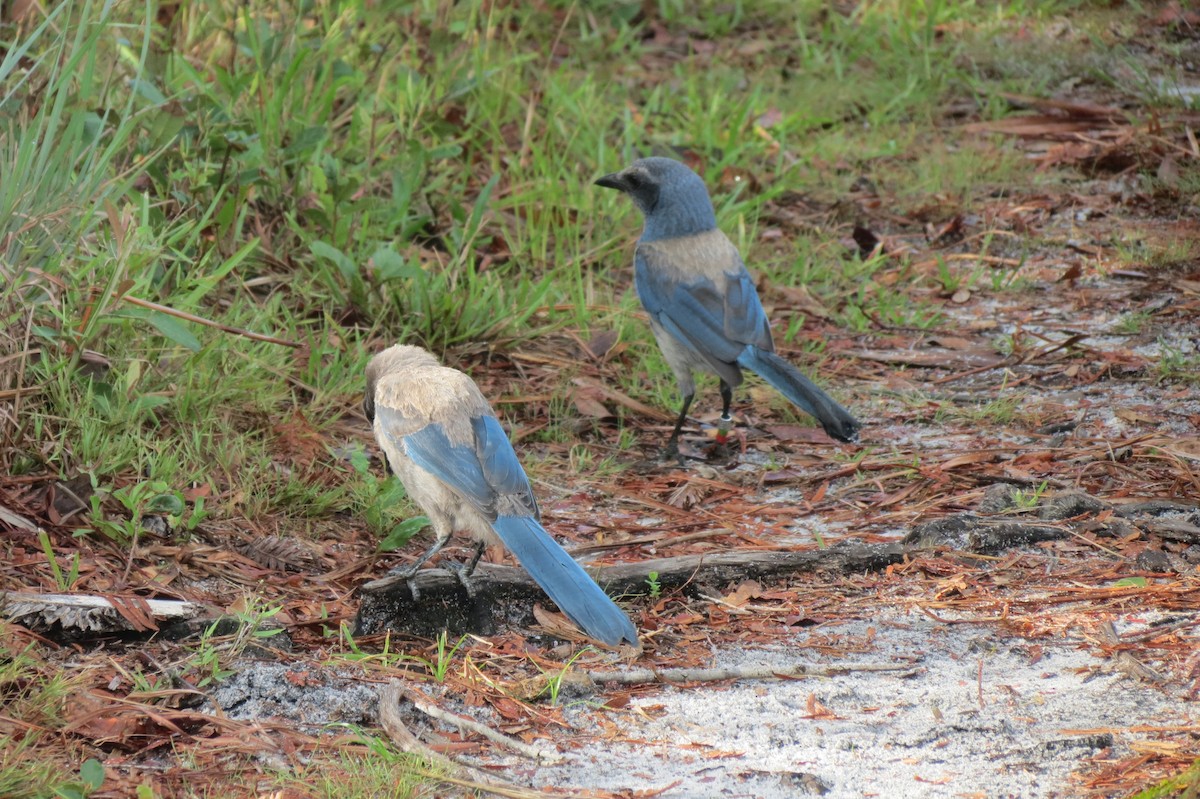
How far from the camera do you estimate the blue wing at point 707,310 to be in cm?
570

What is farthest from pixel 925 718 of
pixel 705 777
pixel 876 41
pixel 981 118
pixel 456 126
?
pixel 876 41

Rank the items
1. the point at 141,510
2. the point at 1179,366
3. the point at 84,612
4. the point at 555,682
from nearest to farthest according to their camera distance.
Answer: the point at 555,682 → the point at 84,612 → the point at 141,510 → the point at 1179,366

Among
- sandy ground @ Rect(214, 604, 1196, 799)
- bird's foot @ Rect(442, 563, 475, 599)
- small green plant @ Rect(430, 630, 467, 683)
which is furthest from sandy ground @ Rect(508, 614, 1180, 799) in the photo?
bird's foot @ Rect(442, 563, 475, 599)

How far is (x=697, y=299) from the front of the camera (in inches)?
233

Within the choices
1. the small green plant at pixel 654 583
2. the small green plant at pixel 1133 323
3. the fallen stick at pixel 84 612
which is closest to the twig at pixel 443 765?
the fallen stick at pixel 84 612

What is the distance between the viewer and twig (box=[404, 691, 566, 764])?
9.87 ft

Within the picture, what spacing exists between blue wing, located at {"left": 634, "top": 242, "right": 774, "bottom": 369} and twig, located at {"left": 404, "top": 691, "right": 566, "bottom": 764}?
2.78m

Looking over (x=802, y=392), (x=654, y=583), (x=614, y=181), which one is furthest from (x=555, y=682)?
(x=614, y=181)

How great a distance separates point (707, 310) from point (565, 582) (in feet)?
8.23

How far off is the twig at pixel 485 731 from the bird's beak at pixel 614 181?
145 inches

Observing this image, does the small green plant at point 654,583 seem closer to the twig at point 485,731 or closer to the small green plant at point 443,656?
the small green plant at point 443,656

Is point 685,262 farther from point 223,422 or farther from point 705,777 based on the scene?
point 705,777

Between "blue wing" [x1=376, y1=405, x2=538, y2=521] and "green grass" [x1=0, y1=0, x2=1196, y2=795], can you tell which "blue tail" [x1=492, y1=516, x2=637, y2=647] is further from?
"green grass" [x1=0, y1=0, x2=1196, y2=795]

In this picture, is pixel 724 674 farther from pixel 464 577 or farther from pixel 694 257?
pixel 694 257
